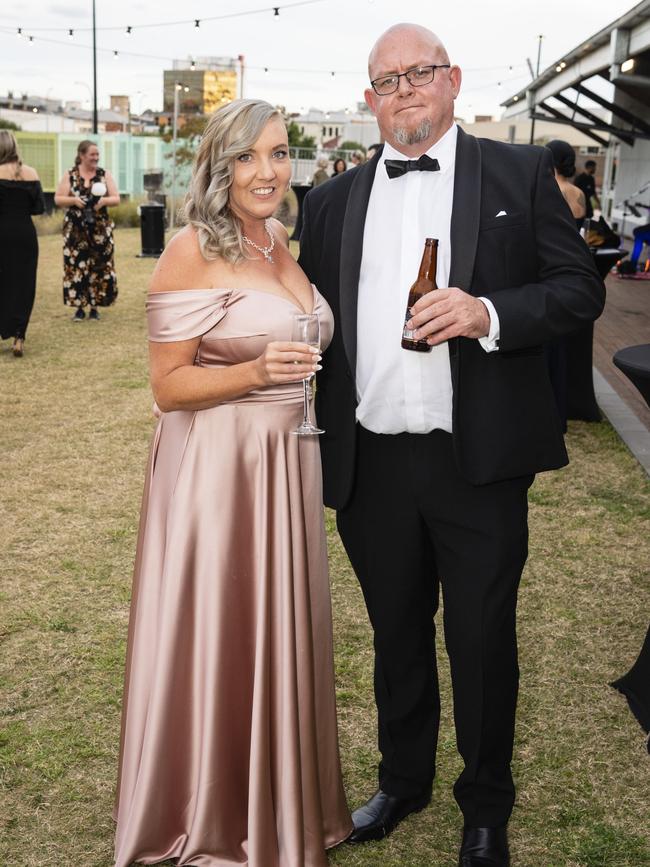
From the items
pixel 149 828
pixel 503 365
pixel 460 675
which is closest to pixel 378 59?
pixel 503 365

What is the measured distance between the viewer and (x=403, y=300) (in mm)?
2725

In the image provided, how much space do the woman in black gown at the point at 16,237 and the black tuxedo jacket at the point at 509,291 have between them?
8.06m

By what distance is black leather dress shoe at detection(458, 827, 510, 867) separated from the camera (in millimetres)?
2924

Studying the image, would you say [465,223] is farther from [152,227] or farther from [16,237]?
[152,227]

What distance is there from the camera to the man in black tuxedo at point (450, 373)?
2.65 meters

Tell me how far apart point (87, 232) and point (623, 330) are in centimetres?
702

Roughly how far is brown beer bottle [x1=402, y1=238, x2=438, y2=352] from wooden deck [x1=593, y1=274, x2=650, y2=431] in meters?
6.28

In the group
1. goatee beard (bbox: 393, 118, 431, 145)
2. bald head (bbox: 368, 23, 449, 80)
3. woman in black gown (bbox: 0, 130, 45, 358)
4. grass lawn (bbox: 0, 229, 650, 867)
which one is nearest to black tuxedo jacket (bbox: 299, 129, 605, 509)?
goatee beard (bbox: 393, 118, 431, 145)

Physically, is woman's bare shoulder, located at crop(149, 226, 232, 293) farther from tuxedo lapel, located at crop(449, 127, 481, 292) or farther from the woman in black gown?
the woman in black gown

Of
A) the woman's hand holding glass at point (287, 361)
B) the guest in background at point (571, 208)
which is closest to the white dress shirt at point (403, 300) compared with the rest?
the woman's hand holding glass at point (287, 361)

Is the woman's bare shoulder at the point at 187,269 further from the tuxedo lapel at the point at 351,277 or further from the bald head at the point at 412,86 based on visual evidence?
the bald head at the point at 412,86

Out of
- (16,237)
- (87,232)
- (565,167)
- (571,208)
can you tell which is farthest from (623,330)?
(16,237)

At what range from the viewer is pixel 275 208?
2795 millimetres

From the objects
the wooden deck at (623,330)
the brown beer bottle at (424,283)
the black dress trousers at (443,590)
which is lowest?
the wooden deck at (623,330)
